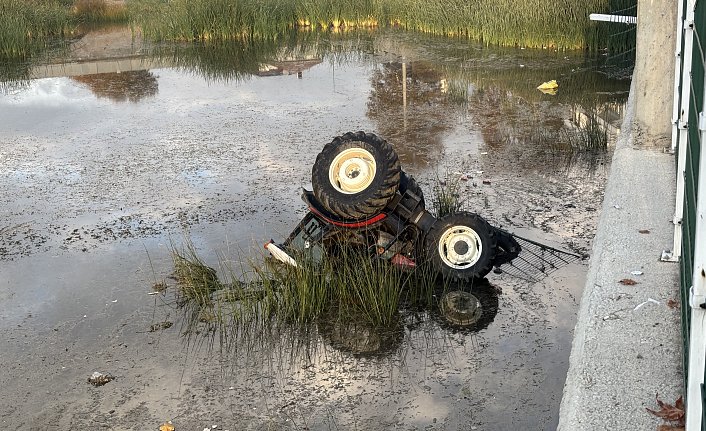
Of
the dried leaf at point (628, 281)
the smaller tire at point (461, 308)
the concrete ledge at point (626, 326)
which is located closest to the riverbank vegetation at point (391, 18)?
the smaller tire at point (461, 308)

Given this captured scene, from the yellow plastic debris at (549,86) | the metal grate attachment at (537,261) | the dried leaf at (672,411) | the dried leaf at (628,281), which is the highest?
the yellow plastic debris at (549,86)

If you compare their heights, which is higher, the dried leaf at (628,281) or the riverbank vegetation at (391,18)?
the riverbank vegetation at (391,18)

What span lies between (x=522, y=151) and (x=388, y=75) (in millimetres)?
5749

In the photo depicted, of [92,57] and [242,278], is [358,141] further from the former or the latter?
[92,57]

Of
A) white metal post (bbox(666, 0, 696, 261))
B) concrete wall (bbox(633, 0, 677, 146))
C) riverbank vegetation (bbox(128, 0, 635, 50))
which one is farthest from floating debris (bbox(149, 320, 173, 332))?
riverbank vegetation (bbox(128, 0, 635, 50))

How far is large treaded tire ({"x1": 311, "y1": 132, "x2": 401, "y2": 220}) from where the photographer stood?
678cm

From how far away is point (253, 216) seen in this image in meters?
8.65

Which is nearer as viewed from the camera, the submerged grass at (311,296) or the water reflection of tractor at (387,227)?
the submerged grass at (311,296)

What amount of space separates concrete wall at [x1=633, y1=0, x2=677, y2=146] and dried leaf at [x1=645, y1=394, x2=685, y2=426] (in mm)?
4536

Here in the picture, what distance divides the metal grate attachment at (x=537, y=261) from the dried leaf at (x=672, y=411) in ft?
10.9

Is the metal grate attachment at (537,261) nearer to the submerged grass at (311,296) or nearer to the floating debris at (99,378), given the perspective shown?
the submerged grass at (311,296)

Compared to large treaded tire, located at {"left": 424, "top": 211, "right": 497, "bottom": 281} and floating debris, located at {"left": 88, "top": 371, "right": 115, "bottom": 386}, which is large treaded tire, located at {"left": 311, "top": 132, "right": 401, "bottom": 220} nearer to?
large treaded tire, located at {"left": 424, "top": 211, "right": 497, "bottom": 281}

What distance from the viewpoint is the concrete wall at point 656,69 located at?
768 centimetres

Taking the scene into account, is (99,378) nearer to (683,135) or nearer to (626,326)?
(626,326)
